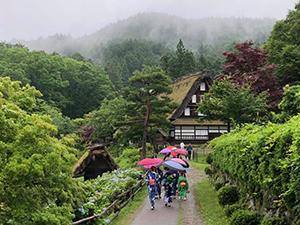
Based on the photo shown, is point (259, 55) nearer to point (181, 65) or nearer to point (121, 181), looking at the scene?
point (121, 181)

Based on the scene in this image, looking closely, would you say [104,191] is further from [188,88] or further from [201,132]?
[188,88]

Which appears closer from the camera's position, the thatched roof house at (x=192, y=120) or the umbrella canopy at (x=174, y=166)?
the umbrella canopy at (x=174, y=166)

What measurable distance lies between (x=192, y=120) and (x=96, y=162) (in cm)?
2289

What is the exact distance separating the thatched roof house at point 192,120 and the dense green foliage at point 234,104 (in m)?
14.5

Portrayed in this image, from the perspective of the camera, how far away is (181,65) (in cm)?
6619

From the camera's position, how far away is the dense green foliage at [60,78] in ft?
186

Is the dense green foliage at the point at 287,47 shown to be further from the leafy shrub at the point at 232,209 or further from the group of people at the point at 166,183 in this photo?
the leafy shrub at the point at 232,209

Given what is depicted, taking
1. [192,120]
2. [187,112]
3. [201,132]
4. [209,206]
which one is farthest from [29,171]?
[201,132]

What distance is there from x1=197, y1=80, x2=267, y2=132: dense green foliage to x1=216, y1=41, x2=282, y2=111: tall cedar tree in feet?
12.6

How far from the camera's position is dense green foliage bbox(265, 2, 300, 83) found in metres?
28.2

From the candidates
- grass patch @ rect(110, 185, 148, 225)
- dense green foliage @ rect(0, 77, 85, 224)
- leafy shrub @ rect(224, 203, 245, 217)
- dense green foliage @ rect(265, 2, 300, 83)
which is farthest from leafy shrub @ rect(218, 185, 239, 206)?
dense green foliage @ rect(265, 2, 300, 83)

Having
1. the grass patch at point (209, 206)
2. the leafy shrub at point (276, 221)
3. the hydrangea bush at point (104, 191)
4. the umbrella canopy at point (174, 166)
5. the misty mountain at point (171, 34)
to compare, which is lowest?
the grass patch at point (209, 206)

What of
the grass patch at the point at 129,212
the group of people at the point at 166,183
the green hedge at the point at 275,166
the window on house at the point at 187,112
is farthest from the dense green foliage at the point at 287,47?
the green hedge at the point at 275,166

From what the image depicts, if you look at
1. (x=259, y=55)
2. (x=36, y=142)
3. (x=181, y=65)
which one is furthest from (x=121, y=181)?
(x=181, y=65)
